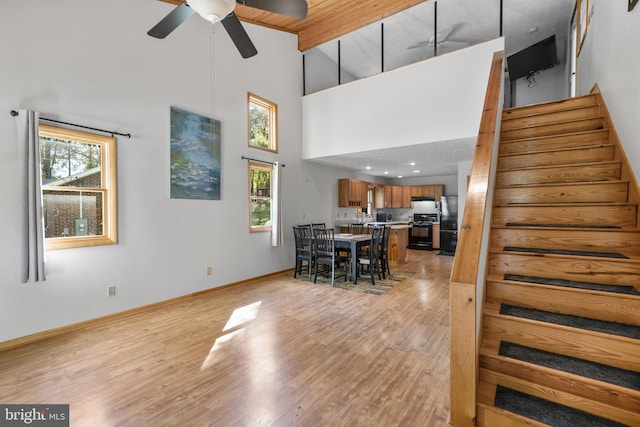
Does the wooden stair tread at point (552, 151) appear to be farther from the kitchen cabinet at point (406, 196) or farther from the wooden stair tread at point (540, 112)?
the kitchen cabinet at point (406, 196)

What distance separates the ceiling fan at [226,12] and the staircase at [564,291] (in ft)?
8.11

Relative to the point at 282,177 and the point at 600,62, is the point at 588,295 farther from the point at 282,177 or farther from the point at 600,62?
the point at 282,177

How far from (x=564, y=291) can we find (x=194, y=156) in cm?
439

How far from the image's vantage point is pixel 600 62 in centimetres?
318

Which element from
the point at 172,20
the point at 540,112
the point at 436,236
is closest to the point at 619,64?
the point at 540,112

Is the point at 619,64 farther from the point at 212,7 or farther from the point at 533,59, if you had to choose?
the point at 533,59

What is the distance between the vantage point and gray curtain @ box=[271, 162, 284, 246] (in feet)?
18.0

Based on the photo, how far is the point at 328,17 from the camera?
5543mm

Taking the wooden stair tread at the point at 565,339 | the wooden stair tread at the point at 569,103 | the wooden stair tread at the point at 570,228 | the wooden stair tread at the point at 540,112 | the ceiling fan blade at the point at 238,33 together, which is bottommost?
the wooden stair tread at the point at 565,339

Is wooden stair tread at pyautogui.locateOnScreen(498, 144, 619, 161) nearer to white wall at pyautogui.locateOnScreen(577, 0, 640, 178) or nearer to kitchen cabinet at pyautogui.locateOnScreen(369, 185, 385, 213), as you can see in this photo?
white wall at pyautogui.locateOnScreen(577, 0, 640, 178)

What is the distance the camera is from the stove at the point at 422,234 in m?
8.84

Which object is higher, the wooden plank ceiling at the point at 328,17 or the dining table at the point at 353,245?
the wooden plank ceiling at the point at 328,17

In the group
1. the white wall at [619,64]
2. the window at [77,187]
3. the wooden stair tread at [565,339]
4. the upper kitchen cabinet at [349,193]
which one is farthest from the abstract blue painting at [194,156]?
the white wall at [619,64]

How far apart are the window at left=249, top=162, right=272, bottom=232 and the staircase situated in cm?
386
